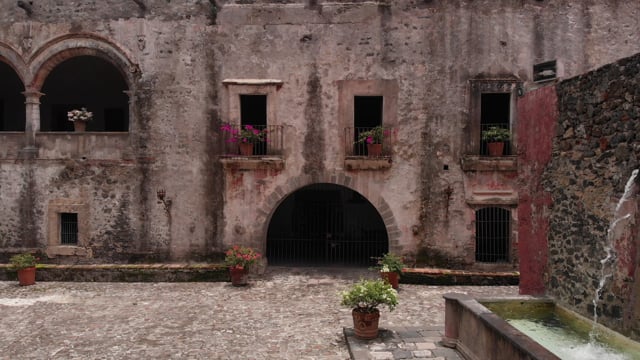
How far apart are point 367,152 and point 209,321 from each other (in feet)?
21.2

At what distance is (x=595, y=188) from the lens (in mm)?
6270

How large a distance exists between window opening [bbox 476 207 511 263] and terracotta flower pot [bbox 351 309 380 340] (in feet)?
20.4

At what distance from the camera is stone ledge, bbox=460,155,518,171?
11.9m

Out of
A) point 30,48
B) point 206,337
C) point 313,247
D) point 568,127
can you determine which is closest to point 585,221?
point 568,127

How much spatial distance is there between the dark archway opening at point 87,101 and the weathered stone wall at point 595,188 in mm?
15389

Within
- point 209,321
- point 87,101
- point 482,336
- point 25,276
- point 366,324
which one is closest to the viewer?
point 482,336

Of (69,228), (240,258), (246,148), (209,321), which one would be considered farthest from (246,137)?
(69,228)

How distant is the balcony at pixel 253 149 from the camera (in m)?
12.2

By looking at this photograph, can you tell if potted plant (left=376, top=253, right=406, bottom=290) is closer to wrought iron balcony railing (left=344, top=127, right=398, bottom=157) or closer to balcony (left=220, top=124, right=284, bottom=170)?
wrought iron balcony railing (left=344, top=127, right=398, bottom=157)

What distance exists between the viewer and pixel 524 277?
801 centimetres

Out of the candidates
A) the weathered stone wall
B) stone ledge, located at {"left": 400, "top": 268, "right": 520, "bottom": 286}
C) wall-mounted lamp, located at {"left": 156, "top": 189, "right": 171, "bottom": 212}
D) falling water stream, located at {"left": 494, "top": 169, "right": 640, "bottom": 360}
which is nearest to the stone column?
wall-mounted lamp, located at {"left": 156, "top": 189, "right": 171, "bottom": 212}

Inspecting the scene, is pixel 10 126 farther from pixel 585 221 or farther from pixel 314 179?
pixel 585 221

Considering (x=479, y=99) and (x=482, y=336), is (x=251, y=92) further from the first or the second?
(x=482, y=336)

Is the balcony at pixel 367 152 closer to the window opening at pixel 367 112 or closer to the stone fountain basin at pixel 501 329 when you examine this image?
the window opening at pixel 367 112
